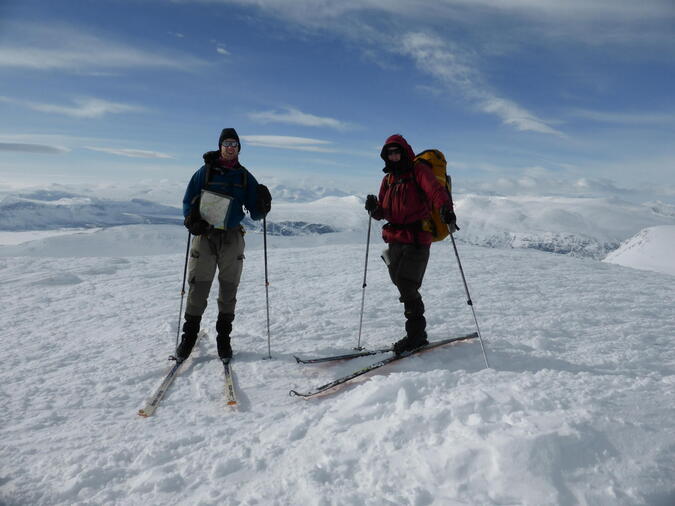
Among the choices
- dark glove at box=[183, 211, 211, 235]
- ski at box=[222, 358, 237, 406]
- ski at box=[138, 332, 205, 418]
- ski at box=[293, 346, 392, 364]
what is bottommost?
ski at box=[138, 332, 205, 418]

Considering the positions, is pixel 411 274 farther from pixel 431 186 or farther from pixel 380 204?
pixel 431 186

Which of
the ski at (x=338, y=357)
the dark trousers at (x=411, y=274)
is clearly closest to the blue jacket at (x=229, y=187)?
the dark trousers at (x=411, y=274)

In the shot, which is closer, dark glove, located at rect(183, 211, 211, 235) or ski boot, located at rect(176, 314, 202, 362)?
dark glove, located at rect(183, 211, 211, 235)

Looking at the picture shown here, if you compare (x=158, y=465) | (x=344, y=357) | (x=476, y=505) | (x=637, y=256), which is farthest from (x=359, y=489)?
(x=637, y=256)

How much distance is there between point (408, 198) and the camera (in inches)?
204

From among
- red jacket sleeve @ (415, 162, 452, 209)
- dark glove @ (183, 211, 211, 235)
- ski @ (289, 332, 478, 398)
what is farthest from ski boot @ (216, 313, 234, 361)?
red jacket sleeve @ (415, 162, 452, 209)

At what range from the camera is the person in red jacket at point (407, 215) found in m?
5.12

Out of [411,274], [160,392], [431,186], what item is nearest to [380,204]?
[431,186]

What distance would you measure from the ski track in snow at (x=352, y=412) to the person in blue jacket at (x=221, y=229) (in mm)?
607

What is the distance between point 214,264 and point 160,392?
1.82 m

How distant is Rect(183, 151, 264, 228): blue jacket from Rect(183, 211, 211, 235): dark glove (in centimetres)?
15

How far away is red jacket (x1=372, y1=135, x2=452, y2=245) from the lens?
5059 millimetres

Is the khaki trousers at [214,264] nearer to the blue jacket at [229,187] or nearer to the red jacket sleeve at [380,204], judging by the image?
the blue jacket at [229,187]

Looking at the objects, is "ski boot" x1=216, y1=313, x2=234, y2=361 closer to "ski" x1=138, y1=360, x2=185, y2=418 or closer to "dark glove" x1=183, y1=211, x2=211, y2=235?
"ski" x1=138, y1=360, x2=185, y2=418
